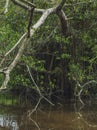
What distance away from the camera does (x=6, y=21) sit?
13883 mm

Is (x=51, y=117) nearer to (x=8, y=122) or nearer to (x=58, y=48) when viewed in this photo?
(x=8, y=122)

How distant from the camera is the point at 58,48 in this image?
587 inches

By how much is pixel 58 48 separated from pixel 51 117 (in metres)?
3.32

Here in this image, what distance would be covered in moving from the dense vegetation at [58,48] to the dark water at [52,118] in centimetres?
83

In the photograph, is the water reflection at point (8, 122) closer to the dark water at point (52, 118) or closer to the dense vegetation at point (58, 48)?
the dark water at point (52, 118)

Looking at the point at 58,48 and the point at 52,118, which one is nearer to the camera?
the point at 52,118

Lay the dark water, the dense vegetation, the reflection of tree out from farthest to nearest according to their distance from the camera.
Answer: the dense vegetation, the reflection of tree, the dark water

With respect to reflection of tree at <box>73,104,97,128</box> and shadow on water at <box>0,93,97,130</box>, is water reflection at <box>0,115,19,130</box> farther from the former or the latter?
reflection of tree at <box>73,104,97,128</box>

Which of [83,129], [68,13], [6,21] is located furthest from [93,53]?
[83,129]

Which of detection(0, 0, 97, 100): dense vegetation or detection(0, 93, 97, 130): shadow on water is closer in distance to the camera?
detection(0, 93, 97, 130): shadow on water

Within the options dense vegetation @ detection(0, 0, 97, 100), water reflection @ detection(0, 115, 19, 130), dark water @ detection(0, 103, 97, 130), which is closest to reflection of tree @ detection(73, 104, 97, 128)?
dark water @ detection(0, 103, 97, 130)

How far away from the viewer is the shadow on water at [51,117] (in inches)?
435

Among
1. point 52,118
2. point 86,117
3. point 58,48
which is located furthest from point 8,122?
point 58,48

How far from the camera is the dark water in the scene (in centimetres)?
1100
